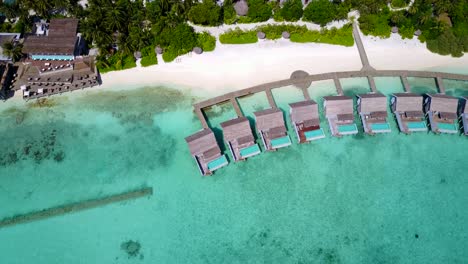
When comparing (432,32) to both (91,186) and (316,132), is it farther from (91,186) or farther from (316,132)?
(91,186)

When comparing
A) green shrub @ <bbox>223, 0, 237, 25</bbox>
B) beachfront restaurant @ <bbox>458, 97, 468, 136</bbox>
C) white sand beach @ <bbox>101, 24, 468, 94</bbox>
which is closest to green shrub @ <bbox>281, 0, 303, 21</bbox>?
white sand beach @ <bbox>101, 24, 468, 94</bbox>

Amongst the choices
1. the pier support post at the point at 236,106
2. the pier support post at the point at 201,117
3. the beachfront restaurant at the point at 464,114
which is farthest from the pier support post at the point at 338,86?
the pier support post at the point at 201,117

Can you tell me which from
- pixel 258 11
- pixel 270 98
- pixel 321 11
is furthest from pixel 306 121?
pixel 258 11

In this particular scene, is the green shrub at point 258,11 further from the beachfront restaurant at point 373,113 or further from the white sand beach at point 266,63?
the beachfront restaurant at point 373,113

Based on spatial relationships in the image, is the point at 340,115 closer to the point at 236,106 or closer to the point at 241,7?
the point at 236,106

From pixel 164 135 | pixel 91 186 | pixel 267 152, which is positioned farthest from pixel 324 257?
pixel 91 186

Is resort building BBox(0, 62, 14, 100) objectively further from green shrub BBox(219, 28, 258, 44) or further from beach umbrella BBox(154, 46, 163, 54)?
green shrub BBox(219, 28, 258, 44)
